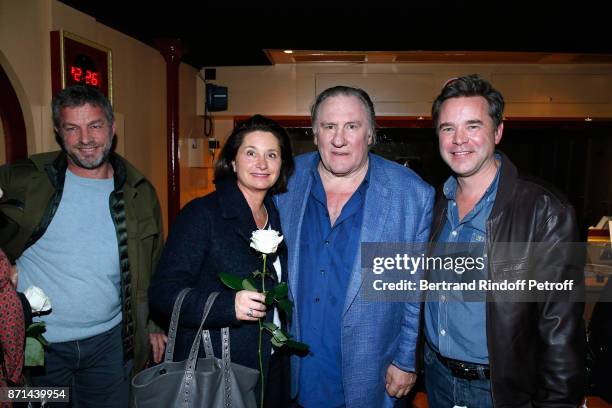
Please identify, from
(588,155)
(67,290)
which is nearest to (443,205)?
(67,290)

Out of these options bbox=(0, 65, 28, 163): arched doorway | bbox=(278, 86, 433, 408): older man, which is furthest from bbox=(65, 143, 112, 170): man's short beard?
bbox=(278, 86, 433, 408): older man

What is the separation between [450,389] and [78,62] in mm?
3017

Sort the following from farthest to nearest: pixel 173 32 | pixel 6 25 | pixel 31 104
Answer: pixel 173 32 < pixel 31 104 < pixel 6 25

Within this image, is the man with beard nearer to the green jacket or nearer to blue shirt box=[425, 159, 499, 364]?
the green jacket

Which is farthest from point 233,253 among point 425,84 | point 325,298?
point 425,84

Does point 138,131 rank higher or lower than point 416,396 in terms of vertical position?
higher

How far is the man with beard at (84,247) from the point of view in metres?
1.99

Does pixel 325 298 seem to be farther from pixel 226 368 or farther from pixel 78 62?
pixel 78 62

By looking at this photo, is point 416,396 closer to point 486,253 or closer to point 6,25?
point 486,253

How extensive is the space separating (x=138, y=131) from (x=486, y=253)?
3.40 metres

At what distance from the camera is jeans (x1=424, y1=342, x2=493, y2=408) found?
168 cm

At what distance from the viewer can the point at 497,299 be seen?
162cm

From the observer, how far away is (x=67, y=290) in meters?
2.00

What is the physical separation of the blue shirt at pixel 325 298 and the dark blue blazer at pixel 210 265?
19 centimetres
